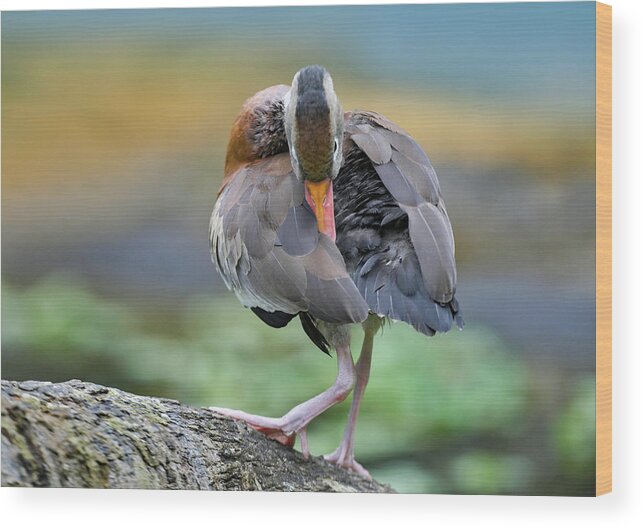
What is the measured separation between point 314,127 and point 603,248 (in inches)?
43.8

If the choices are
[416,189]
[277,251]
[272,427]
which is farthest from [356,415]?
[416,189]

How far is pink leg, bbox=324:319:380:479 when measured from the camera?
323cm

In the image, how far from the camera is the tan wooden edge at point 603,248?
3.18 meters

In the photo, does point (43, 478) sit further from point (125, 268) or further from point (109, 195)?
→ point (109, 195)

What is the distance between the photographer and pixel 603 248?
318 centimetres

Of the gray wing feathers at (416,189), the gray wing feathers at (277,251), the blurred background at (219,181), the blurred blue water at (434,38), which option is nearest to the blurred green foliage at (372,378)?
the blurred background at (219,181)

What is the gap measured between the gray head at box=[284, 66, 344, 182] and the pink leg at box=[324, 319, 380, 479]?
2.05 feet

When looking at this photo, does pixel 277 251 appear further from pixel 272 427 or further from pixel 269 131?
pixel 272 427

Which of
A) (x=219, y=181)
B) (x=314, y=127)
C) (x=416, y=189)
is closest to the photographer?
(x=314, y=127)

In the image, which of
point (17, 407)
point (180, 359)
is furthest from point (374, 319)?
point (17, 407)

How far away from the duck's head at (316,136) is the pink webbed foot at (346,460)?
0.78 metres

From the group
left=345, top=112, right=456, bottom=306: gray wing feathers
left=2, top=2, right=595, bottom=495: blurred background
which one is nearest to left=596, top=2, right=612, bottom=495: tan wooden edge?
left=2, top=2, right=595, bottom=495: blurred background

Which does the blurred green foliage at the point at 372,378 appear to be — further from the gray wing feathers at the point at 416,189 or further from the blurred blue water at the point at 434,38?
the blurred blue water at the point at 434,38

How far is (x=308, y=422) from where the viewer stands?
314 centimetres
